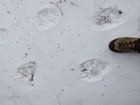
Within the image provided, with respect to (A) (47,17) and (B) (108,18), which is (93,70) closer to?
(B) (108,18)

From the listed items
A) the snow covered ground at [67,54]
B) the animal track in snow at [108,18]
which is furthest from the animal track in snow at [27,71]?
the animal track in snow at [108,18]

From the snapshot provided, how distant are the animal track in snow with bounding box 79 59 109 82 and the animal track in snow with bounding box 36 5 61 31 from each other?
335 millimetres

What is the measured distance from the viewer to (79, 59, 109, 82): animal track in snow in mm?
2062

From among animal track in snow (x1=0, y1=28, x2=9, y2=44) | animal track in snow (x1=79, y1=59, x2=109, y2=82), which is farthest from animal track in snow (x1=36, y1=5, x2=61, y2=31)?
animal track in snow (x1=79, y1=59, x2=109, y2=82)

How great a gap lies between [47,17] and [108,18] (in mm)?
394

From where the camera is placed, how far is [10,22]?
215cm

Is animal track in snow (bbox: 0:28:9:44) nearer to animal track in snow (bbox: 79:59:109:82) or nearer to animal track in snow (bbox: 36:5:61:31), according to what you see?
animal track in snow (bbox: 36:5:61:31)

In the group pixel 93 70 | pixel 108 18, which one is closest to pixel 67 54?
pixel 93 70

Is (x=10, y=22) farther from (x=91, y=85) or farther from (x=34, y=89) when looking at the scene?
(x=91, y=85)

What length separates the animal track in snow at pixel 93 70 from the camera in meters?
2.06

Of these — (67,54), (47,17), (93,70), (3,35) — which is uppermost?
(47,17)

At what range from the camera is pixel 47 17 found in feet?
6.99

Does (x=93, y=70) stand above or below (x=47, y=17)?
below

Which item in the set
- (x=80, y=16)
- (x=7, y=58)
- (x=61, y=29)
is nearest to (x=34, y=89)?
(x=7, y=58)
